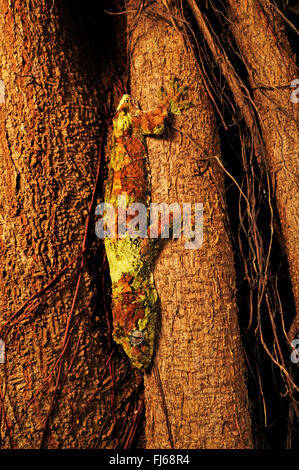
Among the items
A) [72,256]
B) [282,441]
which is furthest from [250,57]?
[282,441]

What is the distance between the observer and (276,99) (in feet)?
3.64

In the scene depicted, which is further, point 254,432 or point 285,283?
point 285,283

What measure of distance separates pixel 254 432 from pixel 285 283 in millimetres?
452

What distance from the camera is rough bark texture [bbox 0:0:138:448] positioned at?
104cm

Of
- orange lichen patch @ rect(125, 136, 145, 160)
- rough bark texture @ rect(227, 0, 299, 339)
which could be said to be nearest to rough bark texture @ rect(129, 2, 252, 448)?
orange lichen patch @ rect(125, 136, 145, 160)

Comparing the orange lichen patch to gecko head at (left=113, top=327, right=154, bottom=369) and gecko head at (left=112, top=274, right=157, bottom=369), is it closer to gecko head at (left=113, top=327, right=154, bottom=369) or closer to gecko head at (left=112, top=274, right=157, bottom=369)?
gecko head at (left=112, top=274, right=157, bottom=369)

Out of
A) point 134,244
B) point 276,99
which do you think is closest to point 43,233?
point 134,244

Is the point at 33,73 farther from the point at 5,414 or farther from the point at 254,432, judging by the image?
the point at 254,432

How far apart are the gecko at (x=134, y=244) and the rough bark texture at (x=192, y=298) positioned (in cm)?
3

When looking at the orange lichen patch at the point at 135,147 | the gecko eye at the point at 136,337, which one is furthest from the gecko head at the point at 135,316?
the orange lichen patch at the point at 135,147

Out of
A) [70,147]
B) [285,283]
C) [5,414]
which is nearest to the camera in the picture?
[5,414]

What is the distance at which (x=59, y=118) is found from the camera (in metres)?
1.12

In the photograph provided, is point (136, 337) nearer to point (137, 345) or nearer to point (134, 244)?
point (137, 345)

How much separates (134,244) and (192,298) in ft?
0.68
